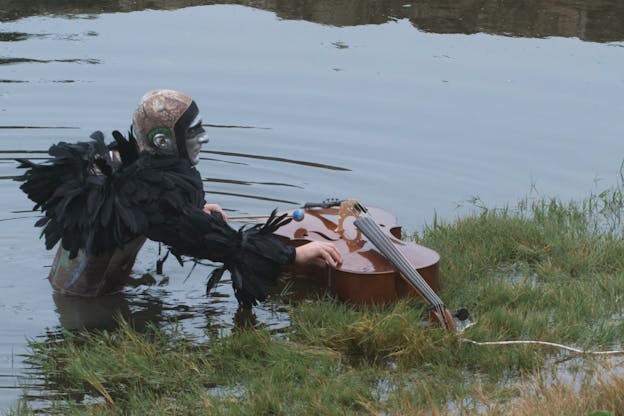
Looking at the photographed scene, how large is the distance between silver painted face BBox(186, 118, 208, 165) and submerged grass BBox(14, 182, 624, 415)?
2.77ft

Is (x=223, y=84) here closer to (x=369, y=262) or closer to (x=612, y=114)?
(x=612, y=114)

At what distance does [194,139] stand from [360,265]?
98 cm

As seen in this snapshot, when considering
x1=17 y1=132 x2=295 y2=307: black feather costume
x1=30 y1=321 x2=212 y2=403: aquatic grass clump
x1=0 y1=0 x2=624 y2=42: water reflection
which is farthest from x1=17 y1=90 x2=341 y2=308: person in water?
x1=0 y1=0 x2=624 y2=42: water reflection

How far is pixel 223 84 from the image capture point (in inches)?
394

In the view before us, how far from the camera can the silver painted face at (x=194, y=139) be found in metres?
5.69

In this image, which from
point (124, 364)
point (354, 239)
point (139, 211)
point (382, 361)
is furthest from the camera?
point (354, 239)

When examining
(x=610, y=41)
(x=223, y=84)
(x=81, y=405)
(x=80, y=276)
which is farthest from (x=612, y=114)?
(x=81, y=405)

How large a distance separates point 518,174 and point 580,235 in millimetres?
1507

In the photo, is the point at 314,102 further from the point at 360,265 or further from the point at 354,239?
the point at 360,265

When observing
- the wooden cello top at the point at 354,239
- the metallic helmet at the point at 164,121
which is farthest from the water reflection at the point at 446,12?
the metallic helmet at the point at 164,121

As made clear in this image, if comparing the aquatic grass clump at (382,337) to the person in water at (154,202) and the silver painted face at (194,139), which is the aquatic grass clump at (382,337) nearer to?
the person in water at (154,202)

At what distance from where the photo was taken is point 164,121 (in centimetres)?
561

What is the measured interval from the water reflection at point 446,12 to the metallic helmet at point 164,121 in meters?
6.51

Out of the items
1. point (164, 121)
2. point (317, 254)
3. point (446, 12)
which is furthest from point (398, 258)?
point (446, 12)
